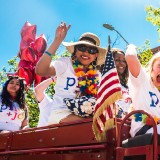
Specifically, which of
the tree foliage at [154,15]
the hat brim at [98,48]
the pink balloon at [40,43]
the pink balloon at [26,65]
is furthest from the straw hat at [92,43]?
the tree foliage at [154,15]

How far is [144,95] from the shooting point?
10.7 feet

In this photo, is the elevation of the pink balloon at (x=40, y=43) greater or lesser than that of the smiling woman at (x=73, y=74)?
greater

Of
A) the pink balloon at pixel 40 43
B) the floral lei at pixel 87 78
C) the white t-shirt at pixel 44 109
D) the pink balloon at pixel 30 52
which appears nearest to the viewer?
the floral lei at pixel 87 78

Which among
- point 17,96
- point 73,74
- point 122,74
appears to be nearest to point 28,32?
point 17,96

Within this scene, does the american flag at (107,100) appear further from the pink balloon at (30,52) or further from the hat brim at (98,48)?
the pink balloon at (30,52)

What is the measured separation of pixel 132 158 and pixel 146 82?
2.79 ft

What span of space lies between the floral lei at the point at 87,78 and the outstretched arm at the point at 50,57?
0.33 metres

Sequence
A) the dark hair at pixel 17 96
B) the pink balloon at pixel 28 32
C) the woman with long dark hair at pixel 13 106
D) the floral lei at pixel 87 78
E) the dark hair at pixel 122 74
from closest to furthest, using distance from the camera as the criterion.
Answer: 1. the floral lei at pixel 87 78
2. the dark hair at pixel 122 74
3. the woman with long dark hair at pixel 13 106
4. the dark hair at pixel 17 96
5. the pink balloon at pixel 28 32

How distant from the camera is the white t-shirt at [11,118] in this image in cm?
554

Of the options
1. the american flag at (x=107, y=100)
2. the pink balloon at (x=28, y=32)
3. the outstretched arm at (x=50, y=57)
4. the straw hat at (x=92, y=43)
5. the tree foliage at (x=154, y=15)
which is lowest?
the american flag at (x=107, y=100)

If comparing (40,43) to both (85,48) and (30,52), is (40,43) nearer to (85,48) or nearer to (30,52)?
(30,52)

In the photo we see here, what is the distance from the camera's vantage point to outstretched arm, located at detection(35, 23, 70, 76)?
153 inches

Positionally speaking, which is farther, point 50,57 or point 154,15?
point 154,15

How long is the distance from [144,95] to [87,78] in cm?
114
